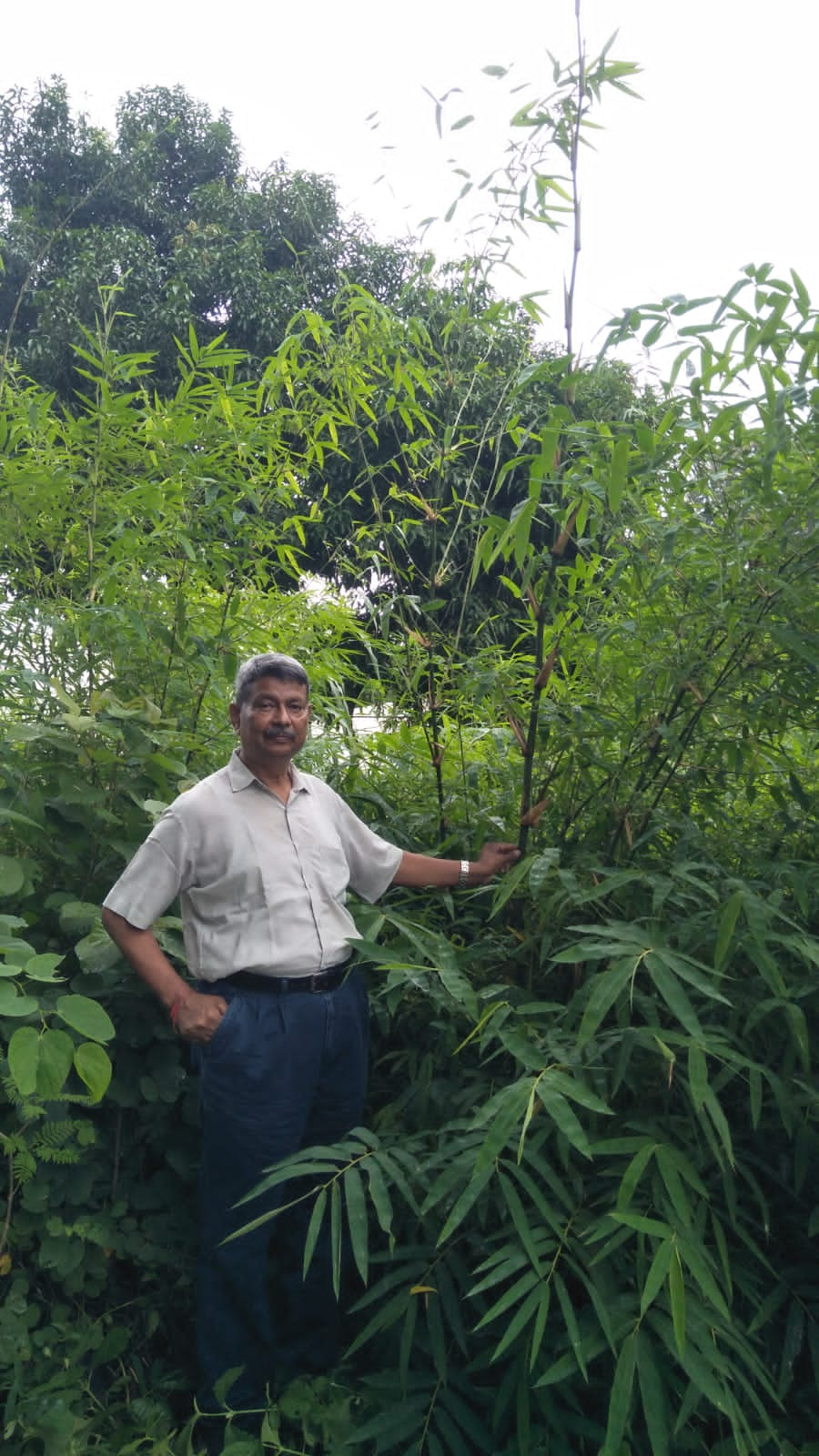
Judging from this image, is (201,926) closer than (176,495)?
Yes

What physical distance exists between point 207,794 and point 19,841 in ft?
1.45

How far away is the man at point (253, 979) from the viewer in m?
1.85

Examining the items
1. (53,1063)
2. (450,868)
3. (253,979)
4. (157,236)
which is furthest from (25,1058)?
(157,236)

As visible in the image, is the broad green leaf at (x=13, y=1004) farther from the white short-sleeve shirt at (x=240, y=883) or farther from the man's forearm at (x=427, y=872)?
the man's forearm at (x=427, y=872)

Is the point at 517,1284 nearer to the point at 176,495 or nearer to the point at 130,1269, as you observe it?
the point at 130,1269

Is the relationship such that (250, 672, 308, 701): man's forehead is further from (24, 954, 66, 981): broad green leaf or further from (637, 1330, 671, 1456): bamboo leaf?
(637, 1330, 671, 1456): bamboo leaf

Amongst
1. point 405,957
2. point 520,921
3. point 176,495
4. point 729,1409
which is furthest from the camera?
point 176,495

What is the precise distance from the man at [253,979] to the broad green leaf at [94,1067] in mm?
340

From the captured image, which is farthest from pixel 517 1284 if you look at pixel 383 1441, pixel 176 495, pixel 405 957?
pixel 176 495

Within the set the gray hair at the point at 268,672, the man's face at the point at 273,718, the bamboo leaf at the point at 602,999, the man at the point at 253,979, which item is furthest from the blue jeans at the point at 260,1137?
the bamboo leaf at the point at 602,999

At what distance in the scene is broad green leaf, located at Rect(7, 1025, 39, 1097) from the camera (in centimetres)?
145

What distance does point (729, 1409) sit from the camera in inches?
55.0

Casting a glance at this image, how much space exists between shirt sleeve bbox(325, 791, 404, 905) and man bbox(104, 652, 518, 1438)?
0.20 feet

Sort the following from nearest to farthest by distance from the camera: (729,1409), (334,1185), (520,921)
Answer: (729,1409) < (334,1185) < (520,921)
